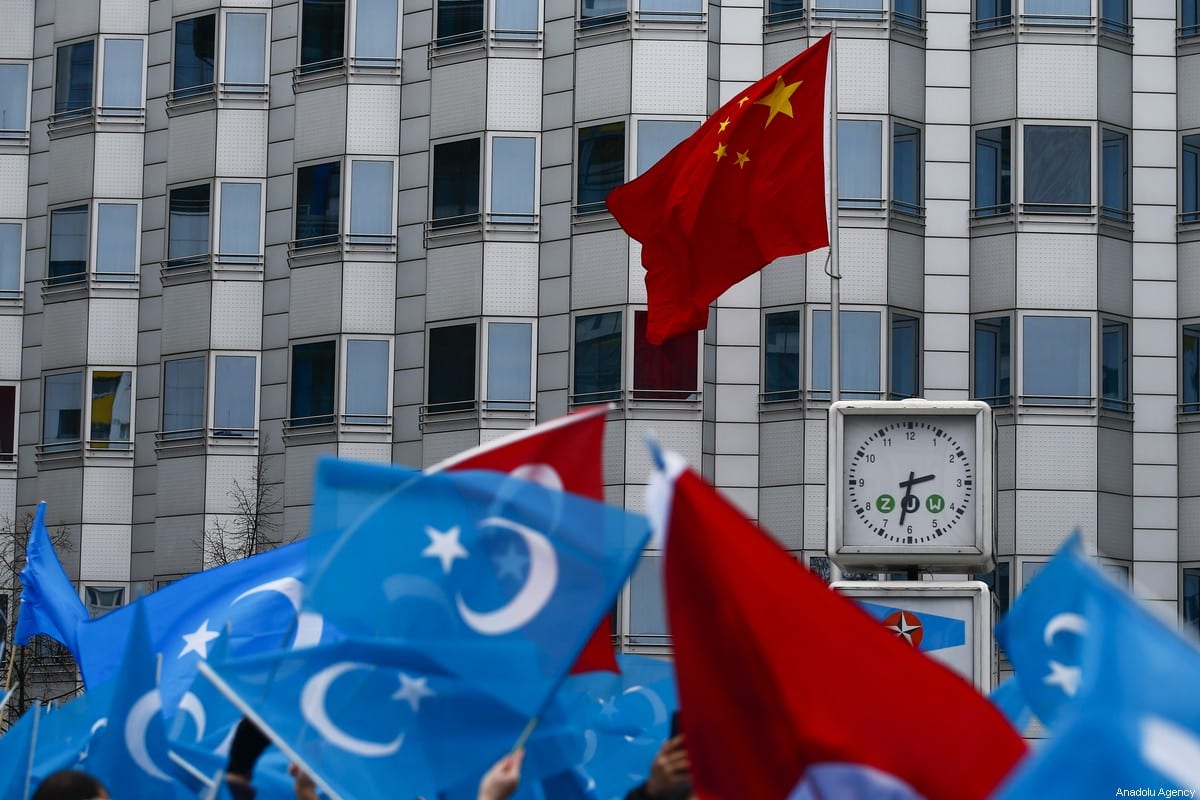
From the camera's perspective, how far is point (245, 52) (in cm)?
3731

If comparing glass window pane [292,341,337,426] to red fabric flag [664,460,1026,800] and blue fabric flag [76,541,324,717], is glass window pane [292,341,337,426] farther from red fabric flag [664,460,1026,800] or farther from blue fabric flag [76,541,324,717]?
red fabric flag [664,460,1026,800]

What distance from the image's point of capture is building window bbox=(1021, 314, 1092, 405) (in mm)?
32719

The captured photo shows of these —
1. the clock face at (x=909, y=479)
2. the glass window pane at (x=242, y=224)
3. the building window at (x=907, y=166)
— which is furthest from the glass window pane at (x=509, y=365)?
the clock face at (x=909, y=479)

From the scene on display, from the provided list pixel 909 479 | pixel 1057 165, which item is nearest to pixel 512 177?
pixel 1057 165

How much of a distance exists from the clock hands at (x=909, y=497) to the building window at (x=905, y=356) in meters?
16.1

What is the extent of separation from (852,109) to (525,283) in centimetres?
590

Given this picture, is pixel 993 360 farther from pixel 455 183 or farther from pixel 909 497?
pixel 909 497

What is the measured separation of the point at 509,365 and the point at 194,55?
8721 millimetres

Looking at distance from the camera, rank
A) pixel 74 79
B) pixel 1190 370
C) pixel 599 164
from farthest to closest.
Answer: pixel 74 79, pixel 599 164, pixel 1190 370

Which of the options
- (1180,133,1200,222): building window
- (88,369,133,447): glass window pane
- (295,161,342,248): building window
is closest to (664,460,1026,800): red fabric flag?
(1180,133,1200,222): building window

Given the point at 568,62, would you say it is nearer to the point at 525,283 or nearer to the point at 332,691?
the point at 525,283

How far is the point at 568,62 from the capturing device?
34.7 metres

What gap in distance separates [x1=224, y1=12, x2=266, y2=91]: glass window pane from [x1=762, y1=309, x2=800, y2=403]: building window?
1026 cm

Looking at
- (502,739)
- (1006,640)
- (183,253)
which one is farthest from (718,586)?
(183,253)
